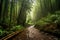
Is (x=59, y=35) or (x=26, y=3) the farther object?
(x=26, y=3)

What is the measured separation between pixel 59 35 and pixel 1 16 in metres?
5.45

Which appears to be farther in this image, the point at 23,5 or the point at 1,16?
the point at 23,5

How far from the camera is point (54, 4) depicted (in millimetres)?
12156

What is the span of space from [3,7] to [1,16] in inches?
33.0

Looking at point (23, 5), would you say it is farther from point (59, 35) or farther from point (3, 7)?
point (59, 35)

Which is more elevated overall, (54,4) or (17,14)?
(54,4)

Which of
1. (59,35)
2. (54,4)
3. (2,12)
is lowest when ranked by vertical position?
(59,35)

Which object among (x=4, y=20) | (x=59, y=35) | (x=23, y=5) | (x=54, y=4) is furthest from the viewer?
(x=23, y=5)

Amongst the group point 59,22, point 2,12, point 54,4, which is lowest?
point 59,22

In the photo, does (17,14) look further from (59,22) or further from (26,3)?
(59,22)

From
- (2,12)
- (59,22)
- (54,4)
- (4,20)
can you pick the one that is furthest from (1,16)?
(54,4)

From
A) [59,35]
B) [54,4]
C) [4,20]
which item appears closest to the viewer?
[59,35]

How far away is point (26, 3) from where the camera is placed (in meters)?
15.9

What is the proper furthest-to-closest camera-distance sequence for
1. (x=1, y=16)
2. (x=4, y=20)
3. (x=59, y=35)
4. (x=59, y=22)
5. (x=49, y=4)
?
(x=49, y=4) < (x=4, y=20) < (x=1, y=16) < (x=59, y=22) < (x=59, y=35)
